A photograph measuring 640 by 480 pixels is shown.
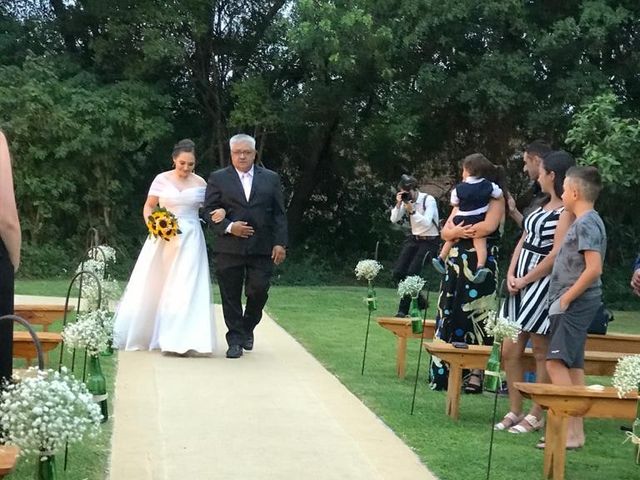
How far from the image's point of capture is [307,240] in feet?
89.3

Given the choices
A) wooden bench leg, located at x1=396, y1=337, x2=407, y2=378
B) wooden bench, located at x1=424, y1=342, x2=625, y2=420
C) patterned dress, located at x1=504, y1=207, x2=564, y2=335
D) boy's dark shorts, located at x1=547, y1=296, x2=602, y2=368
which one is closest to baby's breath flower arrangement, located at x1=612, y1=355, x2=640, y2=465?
boy's dark shorts, located at x1=547, y1=296, x2=602, y2=368

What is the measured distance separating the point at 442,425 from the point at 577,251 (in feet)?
5.22

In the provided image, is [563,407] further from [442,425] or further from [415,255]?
[415,255]

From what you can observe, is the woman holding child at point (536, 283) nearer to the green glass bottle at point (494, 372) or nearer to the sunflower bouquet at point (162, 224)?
the green glass bottle at point (494, 372)

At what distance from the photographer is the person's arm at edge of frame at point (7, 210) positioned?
4.87m

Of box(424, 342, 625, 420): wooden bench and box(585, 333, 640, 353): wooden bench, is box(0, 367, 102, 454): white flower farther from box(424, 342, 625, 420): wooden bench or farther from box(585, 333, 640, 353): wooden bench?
box(585, 333, 640, 353): wooden bench

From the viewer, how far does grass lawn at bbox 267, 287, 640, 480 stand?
239 inches

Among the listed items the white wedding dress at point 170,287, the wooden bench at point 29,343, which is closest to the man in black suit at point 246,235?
the white wedding dress at point 170,287

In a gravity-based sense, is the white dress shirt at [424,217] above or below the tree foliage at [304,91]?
below

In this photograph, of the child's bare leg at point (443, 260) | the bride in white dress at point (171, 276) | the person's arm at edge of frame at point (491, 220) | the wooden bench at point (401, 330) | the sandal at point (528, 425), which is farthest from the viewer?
the bride in white dress at point (171, 276)

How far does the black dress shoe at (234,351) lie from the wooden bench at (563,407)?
4308mm

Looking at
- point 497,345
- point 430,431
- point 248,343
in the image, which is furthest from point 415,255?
point 497,345

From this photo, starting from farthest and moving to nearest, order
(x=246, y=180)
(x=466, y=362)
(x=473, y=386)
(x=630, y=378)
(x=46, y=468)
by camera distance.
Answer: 1. (x=246, y=180)
2. (x=473, y=386)
3. (x=466, y=362)
4. (x=630, y=378)
5. (x=46, y=468)

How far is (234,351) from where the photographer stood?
381 inches
